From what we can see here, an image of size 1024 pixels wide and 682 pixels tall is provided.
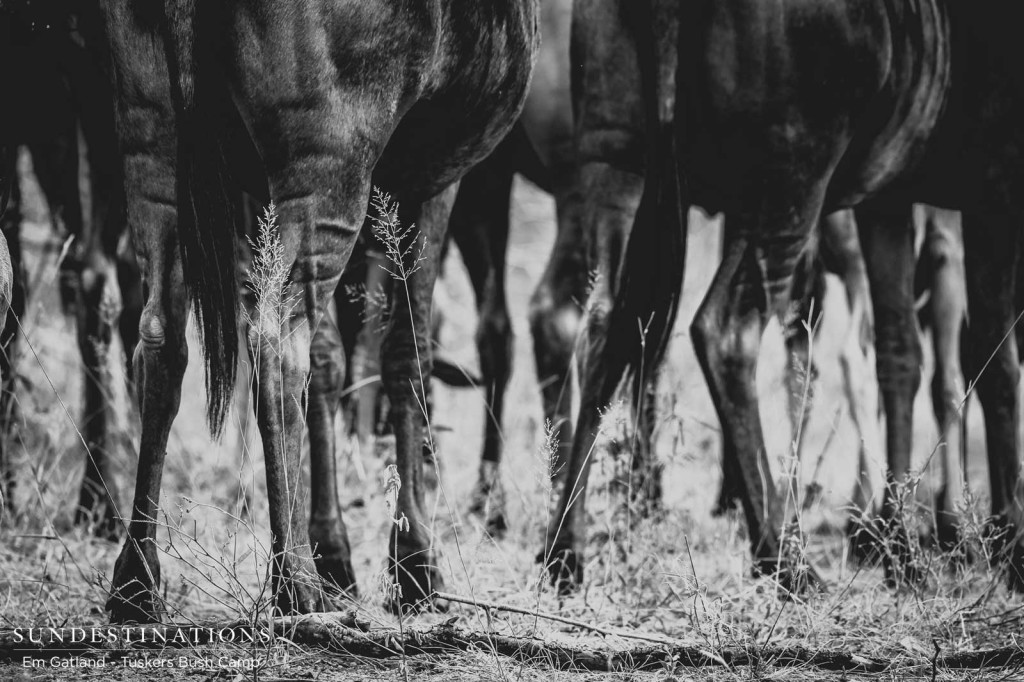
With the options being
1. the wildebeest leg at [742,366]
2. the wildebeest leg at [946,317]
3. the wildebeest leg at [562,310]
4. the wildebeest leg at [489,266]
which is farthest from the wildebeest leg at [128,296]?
the wildebeest leg at [946,317]

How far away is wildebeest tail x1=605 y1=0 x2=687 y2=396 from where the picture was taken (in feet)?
11.8

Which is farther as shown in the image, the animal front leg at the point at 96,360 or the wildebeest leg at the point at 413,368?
the animal front leg at the point at 96,360

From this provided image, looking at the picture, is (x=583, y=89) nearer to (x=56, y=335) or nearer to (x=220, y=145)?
(x=220, y=145)

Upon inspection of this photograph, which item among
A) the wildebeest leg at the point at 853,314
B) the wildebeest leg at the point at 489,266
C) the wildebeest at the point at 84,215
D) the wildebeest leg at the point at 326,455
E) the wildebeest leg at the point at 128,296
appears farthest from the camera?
the wildebeest leg at the point at 853,314

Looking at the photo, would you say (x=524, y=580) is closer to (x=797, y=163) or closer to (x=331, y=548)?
(x=331, y=548)

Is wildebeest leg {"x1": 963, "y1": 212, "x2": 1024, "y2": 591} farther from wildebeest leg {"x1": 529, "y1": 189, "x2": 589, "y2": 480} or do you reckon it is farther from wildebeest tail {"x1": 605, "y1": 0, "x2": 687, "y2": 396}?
wildebeest leg {"x1": 529, "y1": 189, "x2": 589, "y2": 480}

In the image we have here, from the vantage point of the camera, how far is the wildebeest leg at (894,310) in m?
4.96

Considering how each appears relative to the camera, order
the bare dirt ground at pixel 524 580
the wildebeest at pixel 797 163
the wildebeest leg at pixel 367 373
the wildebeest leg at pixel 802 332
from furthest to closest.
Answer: the wildebeest leg at pixel 367 373 < the wildebeest leg at pixel 802 332 < the wildebeest at pixel 797 163 < the bare dirt ground at pixel 524 580

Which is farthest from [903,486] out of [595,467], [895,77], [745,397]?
[895,77]

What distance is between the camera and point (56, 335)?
26.1 feet

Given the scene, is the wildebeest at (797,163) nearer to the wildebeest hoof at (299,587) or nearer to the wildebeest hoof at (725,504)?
the wildebeest hoof at (725,504)

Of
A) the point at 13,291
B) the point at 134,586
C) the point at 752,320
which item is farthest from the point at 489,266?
the point at 134,586

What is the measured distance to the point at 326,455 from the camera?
313 centimetres

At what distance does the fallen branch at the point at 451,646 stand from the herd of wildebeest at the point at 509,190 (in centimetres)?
13
